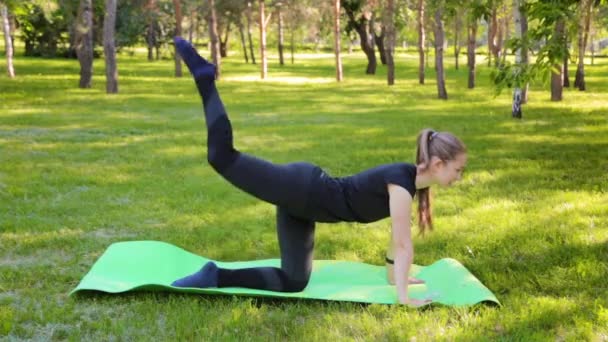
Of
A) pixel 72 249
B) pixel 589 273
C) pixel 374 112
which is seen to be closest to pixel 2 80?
pixel 374 112

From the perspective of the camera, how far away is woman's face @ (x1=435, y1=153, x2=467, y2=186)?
415 centimetres

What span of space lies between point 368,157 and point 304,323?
20.3 ft

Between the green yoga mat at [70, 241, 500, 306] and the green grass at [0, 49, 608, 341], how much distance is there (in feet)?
0.30

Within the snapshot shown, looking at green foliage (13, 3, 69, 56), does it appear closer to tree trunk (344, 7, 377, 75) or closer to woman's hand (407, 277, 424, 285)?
tree trunk (344, 7, 377, 75)

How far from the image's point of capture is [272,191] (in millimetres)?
4301

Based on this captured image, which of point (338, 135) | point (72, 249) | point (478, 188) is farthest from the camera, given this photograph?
point (338, 135)

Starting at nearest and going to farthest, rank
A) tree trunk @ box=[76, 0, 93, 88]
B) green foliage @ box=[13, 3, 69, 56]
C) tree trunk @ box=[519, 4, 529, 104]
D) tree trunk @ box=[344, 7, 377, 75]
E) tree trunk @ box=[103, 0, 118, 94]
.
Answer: tree trunk @ box=[519, 4, 529, 104]
tree trunk @ box=[103, 0, 118, 94]
tree trunk @ box=[76, 0, 93, 88]
tree trunk @ box=[344, 7, 377, 75]
green foliage @ box=[13, 3, 69, 56]

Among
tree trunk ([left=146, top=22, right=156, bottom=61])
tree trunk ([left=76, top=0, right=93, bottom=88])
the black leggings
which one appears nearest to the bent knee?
the black leggings

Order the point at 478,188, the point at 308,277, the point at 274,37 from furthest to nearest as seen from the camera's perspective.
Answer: the point at 274,37, the point at 478,188, the point at 308,277

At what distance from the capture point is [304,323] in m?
4.08

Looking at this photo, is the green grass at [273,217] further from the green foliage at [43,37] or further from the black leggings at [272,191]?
the green foliage at [43,37]

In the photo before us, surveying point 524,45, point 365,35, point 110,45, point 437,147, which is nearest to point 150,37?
point 365,35

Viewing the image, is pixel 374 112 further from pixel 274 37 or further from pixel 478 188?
pixel 274 37

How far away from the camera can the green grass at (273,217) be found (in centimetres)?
406
